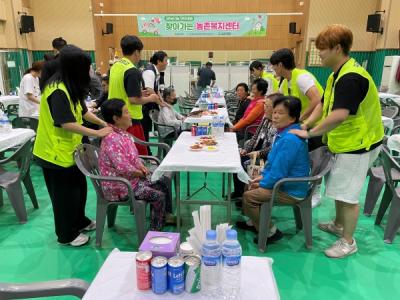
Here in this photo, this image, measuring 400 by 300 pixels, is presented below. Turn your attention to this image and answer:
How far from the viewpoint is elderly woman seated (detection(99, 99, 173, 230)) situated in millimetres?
2275

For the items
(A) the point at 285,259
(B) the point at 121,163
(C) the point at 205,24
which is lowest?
(A) the point at 285,259

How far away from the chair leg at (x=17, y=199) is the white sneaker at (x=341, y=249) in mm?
2602

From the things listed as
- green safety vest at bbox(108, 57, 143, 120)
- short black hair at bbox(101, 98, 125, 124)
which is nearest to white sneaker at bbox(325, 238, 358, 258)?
short black hair at bbox(101, 98, 125, 124)

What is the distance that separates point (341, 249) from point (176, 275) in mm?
1817

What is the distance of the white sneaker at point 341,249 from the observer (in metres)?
2.36

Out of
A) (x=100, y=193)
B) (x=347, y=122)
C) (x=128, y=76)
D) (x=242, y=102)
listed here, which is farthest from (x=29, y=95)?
(x=347, y=122)

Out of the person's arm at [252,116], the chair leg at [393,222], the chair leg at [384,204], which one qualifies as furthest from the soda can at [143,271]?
the person's arm at [252,116]

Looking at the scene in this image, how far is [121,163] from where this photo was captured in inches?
89.9

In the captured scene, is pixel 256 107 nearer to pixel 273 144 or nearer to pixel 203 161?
pixel 273 144

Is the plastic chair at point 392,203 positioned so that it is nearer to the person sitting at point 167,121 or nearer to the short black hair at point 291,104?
the short black hair at point 291,104

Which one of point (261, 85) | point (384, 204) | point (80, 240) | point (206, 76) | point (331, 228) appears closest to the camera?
point (80, 240)

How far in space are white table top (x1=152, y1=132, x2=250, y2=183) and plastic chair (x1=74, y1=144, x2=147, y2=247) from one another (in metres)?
0.22

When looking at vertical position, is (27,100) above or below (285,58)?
below

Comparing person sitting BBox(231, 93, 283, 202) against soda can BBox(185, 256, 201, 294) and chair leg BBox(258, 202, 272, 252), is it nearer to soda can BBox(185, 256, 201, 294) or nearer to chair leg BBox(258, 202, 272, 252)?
chair leg BBox(258, 202, 272, 252)
